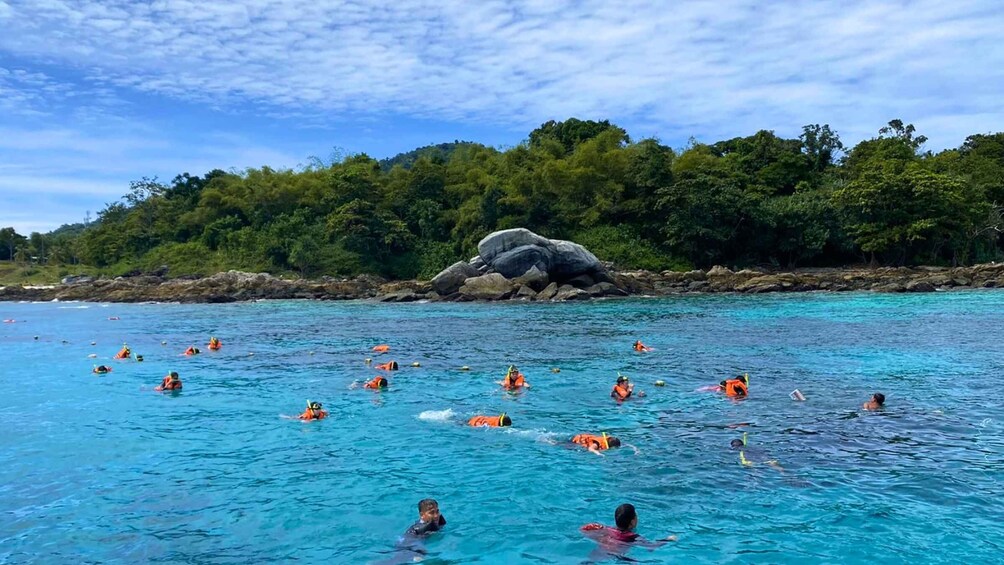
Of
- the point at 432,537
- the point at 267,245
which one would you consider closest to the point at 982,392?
the point at 432,537

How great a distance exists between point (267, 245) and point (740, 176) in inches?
2162

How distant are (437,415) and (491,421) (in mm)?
1920

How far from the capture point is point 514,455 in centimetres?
1373

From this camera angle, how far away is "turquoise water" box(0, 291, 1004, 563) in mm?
9664

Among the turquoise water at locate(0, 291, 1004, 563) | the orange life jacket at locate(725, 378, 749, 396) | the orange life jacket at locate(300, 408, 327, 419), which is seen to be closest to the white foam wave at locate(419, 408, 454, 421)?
the turquoise water at locate(0, 291, 1004, 563)

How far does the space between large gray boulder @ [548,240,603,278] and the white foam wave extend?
38.1 meters

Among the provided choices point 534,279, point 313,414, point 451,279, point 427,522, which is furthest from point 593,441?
point 451,279

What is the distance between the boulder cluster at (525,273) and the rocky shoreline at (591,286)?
10cm

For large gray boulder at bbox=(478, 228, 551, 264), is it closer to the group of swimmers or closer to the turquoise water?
the turquoise water

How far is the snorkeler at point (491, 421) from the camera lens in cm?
1574

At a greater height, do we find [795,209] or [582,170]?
[582,170]

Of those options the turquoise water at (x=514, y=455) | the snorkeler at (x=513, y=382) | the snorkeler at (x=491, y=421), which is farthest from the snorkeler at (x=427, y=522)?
the snorkeler at (x=513, y=382)

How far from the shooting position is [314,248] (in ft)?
248

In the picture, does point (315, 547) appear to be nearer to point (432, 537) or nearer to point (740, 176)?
point (432, 537)
